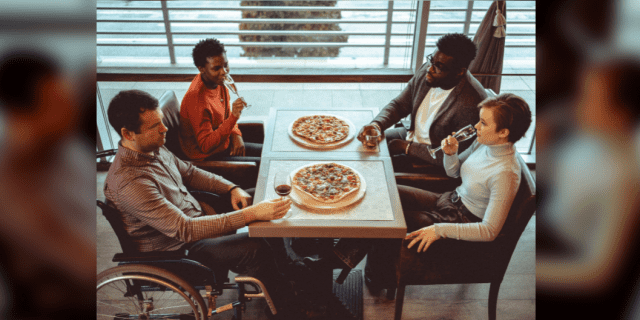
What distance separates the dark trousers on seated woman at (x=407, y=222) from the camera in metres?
1.99

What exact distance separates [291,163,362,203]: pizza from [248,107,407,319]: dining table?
0.05m

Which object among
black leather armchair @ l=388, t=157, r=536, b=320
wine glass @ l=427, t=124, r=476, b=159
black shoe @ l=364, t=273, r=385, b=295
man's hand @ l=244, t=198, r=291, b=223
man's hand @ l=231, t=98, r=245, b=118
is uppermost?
man's hand @ l=231, t=98, r=245, b=118

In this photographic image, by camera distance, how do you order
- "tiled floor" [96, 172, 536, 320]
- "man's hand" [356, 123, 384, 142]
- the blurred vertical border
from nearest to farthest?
1. the blurred vertical border
2. "tiled floor" [96, 172, 536, 320]
3. "man's hand" [356, 123, 384, 142]

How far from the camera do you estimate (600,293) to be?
0.26 meters

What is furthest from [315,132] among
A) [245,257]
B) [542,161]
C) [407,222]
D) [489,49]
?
[542,161]

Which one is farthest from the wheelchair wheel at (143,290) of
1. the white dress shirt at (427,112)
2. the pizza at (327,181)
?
the white dress shirt at (427,112)

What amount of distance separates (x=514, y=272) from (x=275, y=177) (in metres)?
1.51

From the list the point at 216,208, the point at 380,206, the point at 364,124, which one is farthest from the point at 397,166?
the point at 216,208

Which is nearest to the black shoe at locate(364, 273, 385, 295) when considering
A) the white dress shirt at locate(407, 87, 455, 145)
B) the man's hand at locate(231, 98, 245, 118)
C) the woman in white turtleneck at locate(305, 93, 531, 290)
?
the woman in white turtleneck at locate(305, 93, 531, 290)

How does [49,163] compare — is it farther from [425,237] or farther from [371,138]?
[371,138]

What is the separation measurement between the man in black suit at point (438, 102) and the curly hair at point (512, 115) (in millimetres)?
495

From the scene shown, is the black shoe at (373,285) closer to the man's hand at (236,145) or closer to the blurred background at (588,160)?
the man's hand at (236,145)

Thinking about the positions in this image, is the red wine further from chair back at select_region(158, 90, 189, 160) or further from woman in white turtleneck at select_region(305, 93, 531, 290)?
chair back at select_region(158, 90, 189, 160)

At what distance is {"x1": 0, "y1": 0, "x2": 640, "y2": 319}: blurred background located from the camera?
0.22 meters
